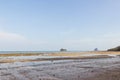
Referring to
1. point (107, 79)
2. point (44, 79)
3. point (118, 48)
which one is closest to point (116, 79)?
point (107, 79)

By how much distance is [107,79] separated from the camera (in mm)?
11930

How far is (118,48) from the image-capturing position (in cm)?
9544

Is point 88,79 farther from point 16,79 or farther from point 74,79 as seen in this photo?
point 16,79

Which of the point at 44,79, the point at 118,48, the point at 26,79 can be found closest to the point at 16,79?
the point at 26,79

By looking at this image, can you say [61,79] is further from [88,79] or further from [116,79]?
[116,79]

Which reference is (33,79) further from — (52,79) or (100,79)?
(100,79)

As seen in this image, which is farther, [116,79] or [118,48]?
[118,48]

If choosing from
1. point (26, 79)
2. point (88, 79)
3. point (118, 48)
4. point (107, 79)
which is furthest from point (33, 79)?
point (118, 48)

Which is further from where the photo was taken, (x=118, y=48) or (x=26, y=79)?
(x=118, y=48)

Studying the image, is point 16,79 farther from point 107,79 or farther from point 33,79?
point 107,79

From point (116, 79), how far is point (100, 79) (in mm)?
902

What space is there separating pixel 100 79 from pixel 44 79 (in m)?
3.30

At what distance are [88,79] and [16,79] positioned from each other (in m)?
4.30

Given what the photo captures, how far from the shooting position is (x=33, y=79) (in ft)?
40.5
